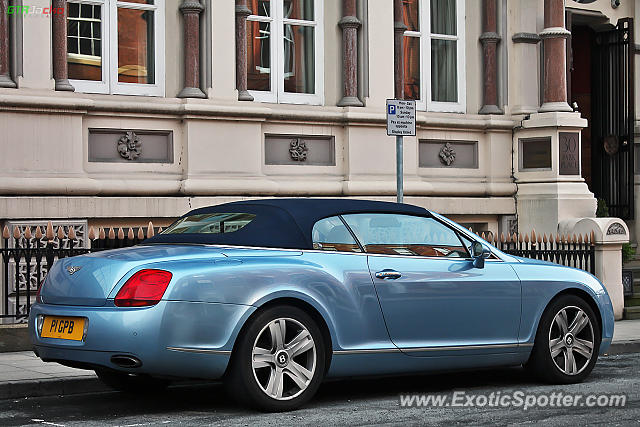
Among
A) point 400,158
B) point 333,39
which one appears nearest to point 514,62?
point 333,39

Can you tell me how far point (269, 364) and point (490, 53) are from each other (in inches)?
448

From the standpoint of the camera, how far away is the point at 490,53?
1819 centimetres

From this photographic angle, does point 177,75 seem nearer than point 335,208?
No

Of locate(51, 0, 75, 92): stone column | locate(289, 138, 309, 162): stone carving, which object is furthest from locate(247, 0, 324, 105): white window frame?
locate(51, 0, 75, 92): stone column

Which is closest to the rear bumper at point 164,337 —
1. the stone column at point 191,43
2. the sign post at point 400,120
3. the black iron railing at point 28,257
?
the black iron railing at point 28,257

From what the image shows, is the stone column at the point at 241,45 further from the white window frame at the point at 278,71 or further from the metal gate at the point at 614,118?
the metal gate at the point at 614,118

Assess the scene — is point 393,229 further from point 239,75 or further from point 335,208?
point 239,75

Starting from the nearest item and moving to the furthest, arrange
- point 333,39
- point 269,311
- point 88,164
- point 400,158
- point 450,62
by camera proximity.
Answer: point 269,311 < point 400,158 < point 88,164 < point 333,39 < point 450,62

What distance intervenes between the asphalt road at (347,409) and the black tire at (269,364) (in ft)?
0.33

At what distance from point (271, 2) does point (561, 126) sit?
470 centimetres

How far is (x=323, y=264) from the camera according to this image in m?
8.23

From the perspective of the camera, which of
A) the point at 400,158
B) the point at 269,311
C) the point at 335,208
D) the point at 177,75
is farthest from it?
the point at 177,75

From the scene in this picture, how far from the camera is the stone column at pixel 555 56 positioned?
58.1ft

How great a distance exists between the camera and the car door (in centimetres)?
852
